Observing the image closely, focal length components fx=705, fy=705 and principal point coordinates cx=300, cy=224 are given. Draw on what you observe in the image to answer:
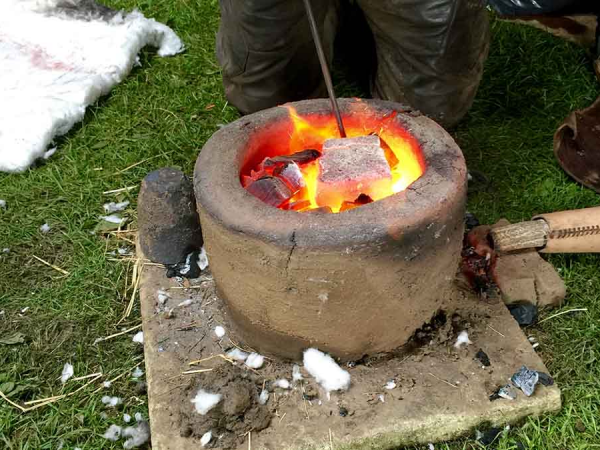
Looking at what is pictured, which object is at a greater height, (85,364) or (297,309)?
(297,309)

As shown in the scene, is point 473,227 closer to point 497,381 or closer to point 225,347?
point 497,381

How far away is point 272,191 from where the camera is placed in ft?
7.52

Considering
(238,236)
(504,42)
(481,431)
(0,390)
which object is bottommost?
(0,390)

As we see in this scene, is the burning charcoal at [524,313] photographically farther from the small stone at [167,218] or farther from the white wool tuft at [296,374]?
the small stone at [167,218]

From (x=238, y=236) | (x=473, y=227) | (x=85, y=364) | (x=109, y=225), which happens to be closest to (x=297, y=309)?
(x=238, y=236)

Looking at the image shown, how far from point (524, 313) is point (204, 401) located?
51.5 inches

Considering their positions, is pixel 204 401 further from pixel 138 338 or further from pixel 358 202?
pixel 358 202

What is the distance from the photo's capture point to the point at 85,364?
9.08ft

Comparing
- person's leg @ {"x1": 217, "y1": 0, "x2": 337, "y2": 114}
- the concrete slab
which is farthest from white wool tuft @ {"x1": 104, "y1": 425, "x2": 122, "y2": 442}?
person's leg @ {"x1": 217, "y1": 0, "x2": 337, "y2": 114}

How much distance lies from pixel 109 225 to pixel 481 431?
1.93 m

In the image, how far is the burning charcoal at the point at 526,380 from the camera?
2.40 m

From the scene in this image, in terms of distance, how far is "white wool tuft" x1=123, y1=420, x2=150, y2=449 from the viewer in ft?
8.07

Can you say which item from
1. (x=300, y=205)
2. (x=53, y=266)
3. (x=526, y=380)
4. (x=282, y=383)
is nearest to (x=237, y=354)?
(x=282, y=383)

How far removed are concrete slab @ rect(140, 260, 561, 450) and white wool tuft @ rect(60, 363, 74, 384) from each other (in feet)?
1.17
